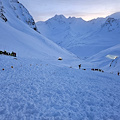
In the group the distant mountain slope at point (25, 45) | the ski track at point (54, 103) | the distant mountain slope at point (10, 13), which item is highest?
the distant mountain slope at point (10, 13)

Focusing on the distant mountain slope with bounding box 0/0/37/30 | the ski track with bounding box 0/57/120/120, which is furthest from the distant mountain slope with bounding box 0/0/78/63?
the ski track with bounding box 0/57/120/120

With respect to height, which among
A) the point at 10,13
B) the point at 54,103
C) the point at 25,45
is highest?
the point at 10,13

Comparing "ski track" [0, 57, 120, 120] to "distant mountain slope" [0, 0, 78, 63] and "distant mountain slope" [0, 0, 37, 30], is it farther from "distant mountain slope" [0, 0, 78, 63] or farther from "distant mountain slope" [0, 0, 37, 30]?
"distant mountain slope" [0, 0, 37, 30]

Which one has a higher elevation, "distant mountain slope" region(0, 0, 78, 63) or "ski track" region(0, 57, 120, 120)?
"distant mountain slope" region(0, 0, 78, 63)

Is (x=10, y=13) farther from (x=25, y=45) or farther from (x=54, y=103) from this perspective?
(x=54, y=103)

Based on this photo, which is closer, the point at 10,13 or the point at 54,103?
the point at 54,103

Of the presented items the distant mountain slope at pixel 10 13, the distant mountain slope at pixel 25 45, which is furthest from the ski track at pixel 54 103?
the distant mountain slope at pixel 10 13

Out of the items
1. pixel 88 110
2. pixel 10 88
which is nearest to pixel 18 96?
pixel 10 88

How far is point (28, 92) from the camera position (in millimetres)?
6848

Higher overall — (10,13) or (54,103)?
(10,13)

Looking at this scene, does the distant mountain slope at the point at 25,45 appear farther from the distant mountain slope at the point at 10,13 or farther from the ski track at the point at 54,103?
the ski track at the point at 54,103

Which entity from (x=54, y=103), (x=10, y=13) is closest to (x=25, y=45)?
(x=54, y=103)

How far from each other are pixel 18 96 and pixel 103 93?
18.5 feet

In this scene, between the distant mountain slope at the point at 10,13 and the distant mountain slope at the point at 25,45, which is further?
the distant mountain slope at the point at 10,13
